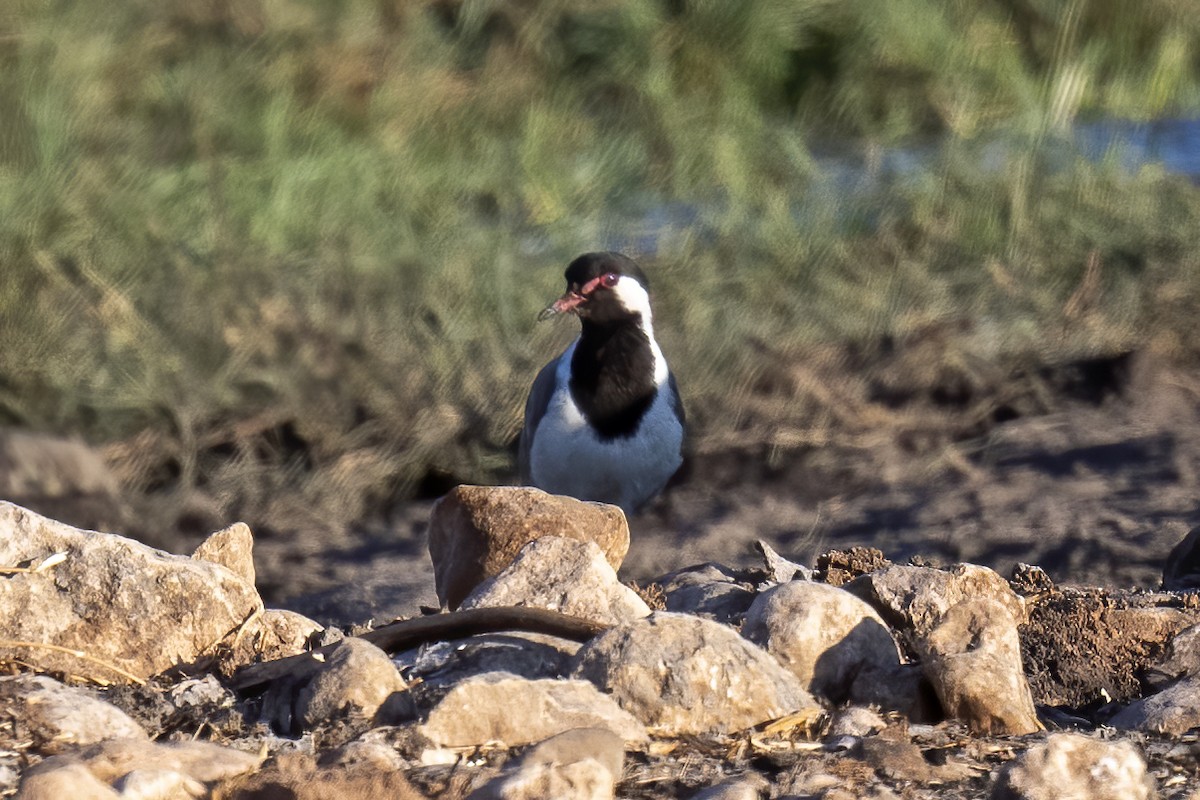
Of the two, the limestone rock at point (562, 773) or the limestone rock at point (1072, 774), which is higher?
the limestone rock at point (562, 773)

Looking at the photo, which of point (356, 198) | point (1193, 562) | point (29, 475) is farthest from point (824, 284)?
point (1193, 562)

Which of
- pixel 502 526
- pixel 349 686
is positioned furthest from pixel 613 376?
pixel 349 686

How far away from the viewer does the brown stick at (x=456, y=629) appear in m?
2.56

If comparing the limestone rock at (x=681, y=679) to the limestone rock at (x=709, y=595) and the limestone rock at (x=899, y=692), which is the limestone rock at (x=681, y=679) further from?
the limestone rock at (x=709, y=595)

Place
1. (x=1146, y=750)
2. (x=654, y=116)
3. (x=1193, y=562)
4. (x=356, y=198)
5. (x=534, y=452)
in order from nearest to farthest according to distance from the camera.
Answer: (x=1146, y=750) → (x=1193, y=562) → (x=534, y=452) → (x=356, y=198) → (x=654, y=116)

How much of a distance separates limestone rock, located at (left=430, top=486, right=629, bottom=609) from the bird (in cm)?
264

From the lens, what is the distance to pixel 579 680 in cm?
240

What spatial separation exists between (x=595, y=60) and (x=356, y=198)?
2320mm

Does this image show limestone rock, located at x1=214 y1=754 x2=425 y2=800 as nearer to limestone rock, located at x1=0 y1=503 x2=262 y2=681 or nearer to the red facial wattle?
limestone rock, located at x1=0 y1=503 x2=262 y2=681

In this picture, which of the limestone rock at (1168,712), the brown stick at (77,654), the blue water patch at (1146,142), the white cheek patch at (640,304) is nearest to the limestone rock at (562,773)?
the brown stick at (77,654)

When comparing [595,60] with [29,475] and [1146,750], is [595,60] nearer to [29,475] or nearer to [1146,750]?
[29,475]

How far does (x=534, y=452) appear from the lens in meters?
5.99

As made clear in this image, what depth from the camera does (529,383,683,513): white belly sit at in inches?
231

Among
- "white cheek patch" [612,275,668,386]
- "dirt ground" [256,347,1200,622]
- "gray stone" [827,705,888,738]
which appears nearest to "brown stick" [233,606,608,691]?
"gray stone" [827,705,888,738]
